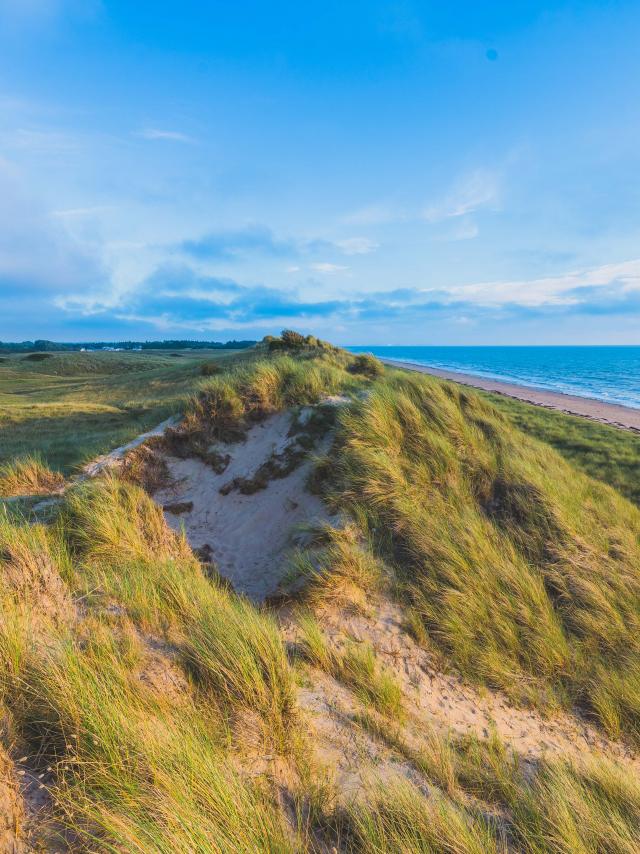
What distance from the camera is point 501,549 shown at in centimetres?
538

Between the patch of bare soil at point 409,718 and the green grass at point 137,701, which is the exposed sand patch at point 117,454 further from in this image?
the patch of bare soil at point 409,718

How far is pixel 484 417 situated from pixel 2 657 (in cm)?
859

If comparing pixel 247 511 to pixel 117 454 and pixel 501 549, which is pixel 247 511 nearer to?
pixel 117 454

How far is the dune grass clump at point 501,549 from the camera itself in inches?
161

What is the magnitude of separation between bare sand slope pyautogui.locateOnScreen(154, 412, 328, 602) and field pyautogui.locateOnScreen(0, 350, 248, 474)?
7.21 ft

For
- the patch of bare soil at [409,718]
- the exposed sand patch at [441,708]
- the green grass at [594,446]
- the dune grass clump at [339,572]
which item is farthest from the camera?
the green grass at [594,446]

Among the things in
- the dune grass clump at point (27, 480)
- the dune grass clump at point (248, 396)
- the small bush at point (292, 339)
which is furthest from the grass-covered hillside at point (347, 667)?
the small bush at point (292, 339)

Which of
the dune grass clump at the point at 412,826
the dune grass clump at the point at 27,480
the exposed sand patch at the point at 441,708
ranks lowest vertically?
the exposed sand patch at the point at 441,708

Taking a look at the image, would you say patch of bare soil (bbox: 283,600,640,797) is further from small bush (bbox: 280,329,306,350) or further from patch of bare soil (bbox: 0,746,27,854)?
small bush (bbox: 280,329,306,350)

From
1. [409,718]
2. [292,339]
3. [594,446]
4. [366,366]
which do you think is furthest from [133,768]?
[292,339]

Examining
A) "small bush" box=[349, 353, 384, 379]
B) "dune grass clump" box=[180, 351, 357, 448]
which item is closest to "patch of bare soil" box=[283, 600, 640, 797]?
"dune grass clump" box=[180, 351, 357, 448]

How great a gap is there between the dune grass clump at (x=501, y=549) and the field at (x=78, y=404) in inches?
221

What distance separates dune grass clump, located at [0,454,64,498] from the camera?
6.86 meters

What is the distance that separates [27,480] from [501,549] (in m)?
7.95
